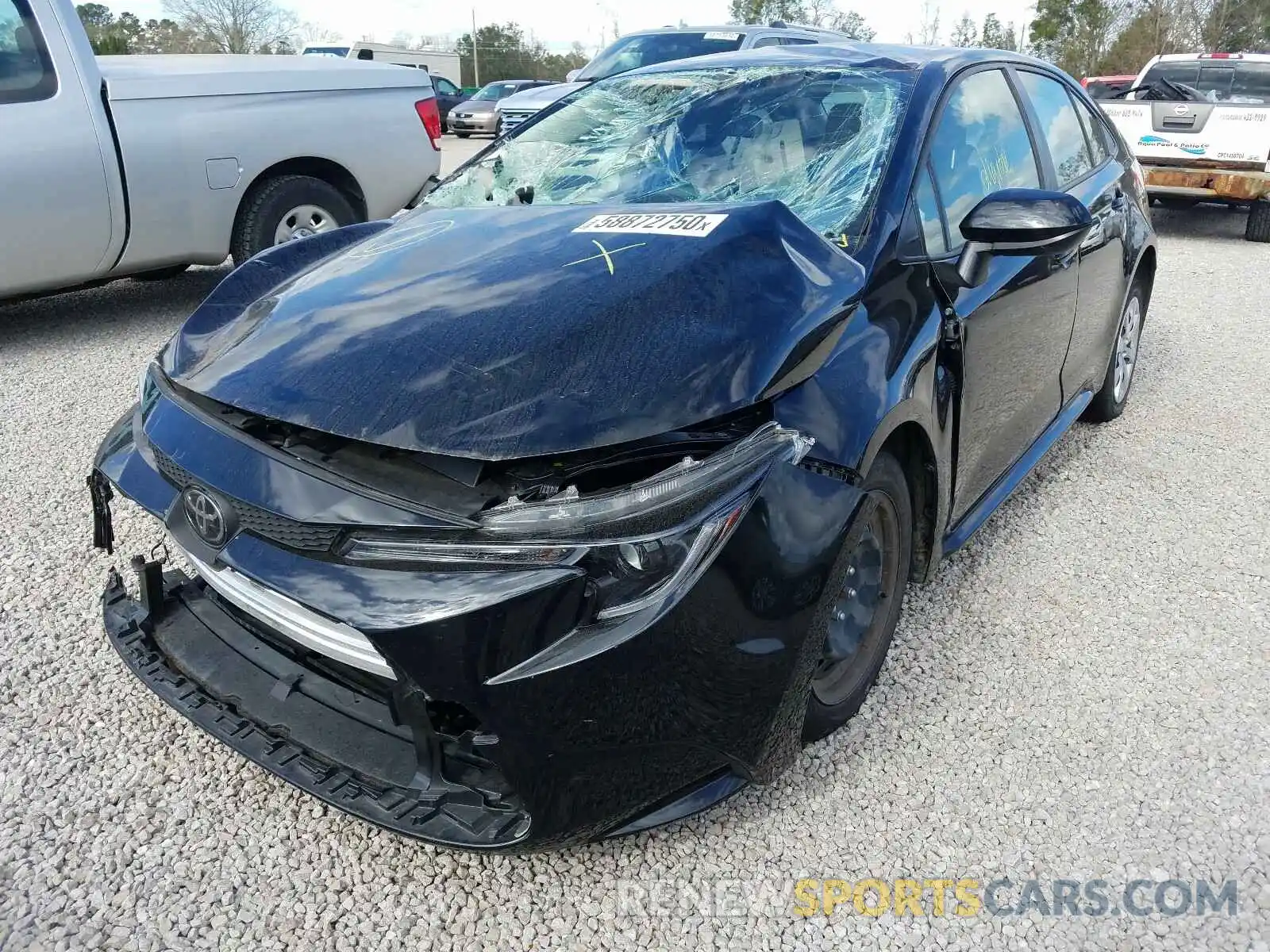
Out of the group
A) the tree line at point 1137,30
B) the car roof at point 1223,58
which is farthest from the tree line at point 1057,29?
the car roof at point 1223,58

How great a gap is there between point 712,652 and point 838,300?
32.1 inches

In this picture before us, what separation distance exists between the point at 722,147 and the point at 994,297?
84 centimetres

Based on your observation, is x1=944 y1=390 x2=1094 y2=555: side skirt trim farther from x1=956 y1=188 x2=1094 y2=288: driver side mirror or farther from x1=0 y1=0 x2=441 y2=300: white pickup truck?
x1=0 y1=0 x2=441 y2=300: white pickup truck

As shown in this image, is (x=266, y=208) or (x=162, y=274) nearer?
(x=266, y=208)

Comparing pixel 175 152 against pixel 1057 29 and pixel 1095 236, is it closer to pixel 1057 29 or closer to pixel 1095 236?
pixel 1095 236

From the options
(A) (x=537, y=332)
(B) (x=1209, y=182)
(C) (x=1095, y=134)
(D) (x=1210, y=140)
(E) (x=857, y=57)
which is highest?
(E) (x=857, y=57)

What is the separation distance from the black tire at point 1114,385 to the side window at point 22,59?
5.22m

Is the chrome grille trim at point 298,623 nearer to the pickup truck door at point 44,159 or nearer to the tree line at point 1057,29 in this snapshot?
the pickup truck door at point 44,159

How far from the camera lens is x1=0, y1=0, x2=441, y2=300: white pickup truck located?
484 cm

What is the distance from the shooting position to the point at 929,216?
2.43 m

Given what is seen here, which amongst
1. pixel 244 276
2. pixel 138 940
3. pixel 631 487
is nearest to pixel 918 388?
pixel 631 487

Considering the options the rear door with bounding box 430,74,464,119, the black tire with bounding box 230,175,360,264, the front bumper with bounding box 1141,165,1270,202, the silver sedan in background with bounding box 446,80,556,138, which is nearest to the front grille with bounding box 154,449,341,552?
the black tire with bounding box 230,175,360,264

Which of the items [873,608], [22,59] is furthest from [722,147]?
[22,59]

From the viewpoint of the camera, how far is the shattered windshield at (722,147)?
2.47 metres
